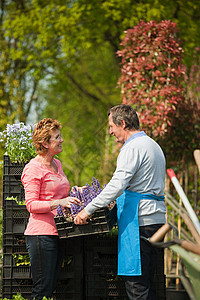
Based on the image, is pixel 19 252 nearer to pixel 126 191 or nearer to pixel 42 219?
pixel 42 219

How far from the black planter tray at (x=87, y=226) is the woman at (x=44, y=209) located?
95mm

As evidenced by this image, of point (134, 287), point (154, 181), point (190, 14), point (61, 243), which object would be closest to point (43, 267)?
point (61, 243)

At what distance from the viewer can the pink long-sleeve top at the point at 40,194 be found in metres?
3.22

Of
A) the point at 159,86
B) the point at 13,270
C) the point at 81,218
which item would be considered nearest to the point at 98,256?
the point at 81,218

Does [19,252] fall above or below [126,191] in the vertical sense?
below

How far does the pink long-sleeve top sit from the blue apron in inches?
21.4

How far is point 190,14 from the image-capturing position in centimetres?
953

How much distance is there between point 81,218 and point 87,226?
13 cm

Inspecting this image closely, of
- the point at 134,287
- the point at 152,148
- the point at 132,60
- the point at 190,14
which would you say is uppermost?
the point at 190,14

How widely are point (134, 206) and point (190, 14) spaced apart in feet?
24.6

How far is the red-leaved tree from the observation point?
579cm

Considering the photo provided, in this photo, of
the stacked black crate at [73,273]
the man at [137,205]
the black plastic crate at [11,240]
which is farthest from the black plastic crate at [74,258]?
the man at [137,205]

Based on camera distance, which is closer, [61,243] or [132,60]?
[61,243]

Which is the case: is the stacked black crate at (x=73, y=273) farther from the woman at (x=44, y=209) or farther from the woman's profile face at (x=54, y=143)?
the woman's profile face at (x=54, y=143)
